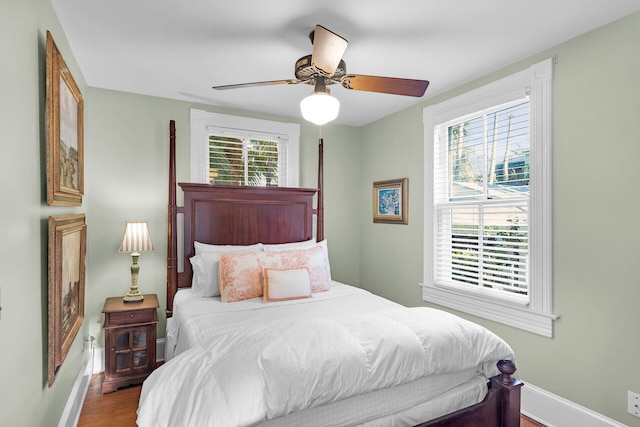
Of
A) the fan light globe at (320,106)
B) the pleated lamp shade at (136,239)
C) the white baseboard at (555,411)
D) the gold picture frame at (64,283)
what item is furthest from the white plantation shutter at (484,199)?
the gold picture frame at (64,283)

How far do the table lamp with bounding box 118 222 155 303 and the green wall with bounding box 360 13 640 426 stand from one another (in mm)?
2993

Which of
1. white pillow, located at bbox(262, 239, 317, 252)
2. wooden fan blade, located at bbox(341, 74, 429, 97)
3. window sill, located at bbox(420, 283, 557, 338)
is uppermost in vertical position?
wooden fan blade, located at bbox(341, 74, 429, 97)

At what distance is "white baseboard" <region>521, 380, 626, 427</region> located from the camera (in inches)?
84.0

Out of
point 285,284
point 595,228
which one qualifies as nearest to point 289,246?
point 285,284

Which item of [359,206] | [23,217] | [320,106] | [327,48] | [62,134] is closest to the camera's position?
[23,217]

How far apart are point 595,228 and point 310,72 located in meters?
1.97

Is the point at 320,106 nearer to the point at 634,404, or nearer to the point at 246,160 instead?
the point at 246,160

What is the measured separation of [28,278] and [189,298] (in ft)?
4.84

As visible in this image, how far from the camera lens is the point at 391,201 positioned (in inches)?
152

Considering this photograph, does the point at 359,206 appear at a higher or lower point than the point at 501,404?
higher

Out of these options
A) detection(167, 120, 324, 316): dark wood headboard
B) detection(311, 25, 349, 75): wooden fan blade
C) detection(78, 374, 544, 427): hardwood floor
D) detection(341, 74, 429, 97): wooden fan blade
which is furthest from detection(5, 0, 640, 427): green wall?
detection(311, 25, 349, 75): wooden fan blade

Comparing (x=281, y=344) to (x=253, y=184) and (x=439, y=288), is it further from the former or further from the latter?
(x=253, y=184)

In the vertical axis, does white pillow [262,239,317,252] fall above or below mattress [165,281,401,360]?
above

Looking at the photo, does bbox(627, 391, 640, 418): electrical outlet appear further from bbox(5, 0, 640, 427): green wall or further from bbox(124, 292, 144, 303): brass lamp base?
bbox(124, 292, 144, 303): brass lamp base
